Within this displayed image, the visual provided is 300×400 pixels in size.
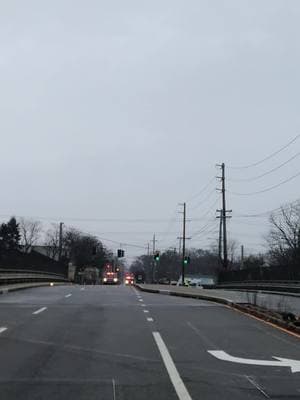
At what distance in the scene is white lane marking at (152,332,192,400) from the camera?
8.55m

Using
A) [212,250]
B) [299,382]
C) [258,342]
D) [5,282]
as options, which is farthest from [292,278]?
[212,250]

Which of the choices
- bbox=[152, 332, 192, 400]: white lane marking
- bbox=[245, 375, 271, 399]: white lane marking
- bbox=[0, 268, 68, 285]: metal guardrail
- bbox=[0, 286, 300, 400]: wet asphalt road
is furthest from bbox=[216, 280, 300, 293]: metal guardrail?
bbox=[245, 375, 271, 399]: white lane marking

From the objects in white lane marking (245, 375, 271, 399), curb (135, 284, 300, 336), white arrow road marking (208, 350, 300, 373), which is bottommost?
white lane marking (245, 375, 271, 399)

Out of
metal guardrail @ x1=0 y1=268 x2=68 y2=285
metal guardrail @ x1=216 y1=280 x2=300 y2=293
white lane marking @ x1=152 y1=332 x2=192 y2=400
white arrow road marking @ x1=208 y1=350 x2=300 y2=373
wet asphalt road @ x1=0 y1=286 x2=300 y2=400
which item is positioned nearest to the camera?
white lane marking @ x1=152 y1=332 x2=192 y2=400

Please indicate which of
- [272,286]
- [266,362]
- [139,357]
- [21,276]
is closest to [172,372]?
[139,357]

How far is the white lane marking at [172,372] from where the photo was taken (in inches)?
337

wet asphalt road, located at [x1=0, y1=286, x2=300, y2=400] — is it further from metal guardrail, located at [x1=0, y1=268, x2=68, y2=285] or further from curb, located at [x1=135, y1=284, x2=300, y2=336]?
metal guardrail, located at [x1=0, y1=268, x2=68, y2=285]

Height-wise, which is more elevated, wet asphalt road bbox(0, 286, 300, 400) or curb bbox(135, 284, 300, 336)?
curb bbox(135, 284, 300, 336)

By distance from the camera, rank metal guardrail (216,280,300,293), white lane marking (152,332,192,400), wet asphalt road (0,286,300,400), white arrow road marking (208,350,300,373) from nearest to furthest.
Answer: white lane marking (152,332,192,400), wet asphalt road (0,286,300,400), white arrow road marking (208,350,300,373), metal guardrail (216,280,300,293)

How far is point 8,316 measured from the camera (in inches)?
795

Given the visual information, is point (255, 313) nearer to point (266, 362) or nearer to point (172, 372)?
point (266, 362)

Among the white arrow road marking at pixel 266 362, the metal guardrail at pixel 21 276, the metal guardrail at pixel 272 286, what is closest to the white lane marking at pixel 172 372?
the white arrow road marking at pixel 266 362

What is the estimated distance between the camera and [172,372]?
10227 mm

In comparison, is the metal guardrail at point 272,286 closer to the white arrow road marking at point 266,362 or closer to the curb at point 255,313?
the curb at point 255,313
